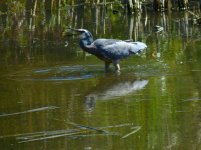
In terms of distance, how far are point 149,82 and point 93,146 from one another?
282 cm

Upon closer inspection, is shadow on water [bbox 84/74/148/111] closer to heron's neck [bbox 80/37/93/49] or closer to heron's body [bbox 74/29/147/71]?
heron's body [bbox 74/29/147/71]

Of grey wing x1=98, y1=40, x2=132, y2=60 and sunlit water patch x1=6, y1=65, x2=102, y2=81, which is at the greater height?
grey wing x1=98, y1=40, x2=132, y2=60

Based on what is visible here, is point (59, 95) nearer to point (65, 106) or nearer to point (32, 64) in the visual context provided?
point (65, 106)

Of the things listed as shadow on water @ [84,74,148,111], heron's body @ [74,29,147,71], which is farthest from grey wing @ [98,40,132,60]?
shadow on water @ [84,74,148,111]

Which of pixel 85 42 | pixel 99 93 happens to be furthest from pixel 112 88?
pixel 85 42

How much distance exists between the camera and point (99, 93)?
809cm

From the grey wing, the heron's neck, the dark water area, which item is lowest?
the dark water area

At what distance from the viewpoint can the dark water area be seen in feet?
19.7

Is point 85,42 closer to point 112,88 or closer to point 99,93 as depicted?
point 112,88

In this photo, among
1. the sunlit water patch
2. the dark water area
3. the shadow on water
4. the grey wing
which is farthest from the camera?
the grey wing

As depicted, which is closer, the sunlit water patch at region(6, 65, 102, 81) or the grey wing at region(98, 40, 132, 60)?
the sunlit water patch at region(6, 65, 102, 81)

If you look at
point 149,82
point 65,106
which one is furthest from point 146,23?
point 65,106

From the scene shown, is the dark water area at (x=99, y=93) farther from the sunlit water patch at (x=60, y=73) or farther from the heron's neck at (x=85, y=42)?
the heron's neck at (x=85, y=42)

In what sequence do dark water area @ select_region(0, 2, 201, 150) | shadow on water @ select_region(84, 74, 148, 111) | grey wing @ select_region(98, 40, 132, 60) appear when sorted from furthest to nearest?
grey wing @ select_region(98, 40, 132, 60), shadow on water @ select_region(84, 74, 148, 111), dark water area @ select_region(0, 2, 201, 150)
